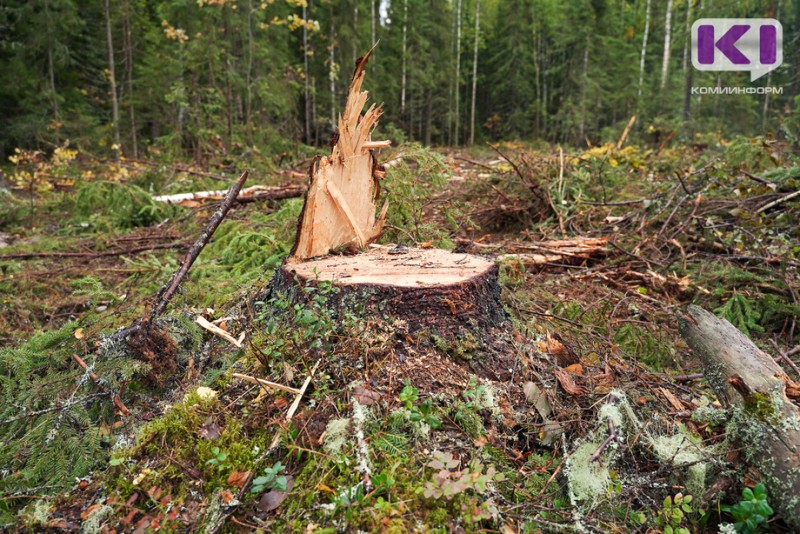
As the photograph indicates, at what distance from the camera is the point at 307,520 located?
1521mm

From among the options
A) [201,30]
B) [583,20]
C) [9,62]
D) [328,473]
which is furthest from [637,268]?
[583,20]

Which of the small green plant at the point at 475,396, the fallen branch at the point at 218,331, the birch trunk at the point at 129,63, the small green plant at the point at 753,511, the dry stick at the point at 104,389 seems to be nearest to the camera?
the small green plant at the point at 753,511

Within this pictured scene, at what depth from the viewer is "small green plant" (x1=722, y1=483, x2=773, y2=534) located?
4.81 ft

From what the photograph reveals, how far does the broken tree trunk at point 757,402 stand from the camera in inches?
59.4

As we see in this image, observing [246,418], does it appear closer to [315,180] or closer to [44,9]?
[315,180]

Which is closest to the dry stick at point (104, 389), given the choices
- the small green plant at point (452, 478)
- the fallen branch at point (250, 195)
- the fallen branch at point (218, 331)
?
the fallen branch at point (218, 331)

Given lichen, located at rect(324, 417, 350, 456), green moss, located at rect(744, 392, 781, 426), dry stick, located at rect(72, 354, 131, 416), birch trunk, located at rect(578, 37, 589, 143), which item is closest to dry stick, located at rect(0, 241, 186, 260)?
dry stick, located at rect(72, 354, 131, 416)

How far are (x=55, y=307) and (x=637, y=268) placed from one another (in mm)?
5407

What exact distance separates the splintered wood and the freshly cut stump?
413 mm

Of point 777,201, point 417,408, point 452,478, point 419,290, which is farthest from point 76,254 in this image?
point 777,201

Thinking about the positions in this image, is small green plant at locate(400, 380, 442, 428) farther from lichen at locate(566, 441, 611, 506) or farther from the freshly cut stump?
lichen at locate(566, 441, 611, 506)

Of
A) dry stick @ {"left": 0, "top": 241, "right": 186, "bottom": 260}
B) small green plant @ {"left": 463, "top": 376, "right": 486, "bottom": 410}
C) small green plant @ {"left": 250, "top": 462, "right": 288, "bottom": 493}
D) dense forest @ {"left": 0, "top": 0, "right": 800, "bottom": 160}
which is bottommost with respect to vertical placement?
small green plant @ {"left": 250, "top": 462, "right": 288, "bottom": 493}

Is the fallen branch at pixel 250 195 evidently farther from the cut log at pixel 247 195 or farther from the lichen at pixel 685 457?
the lichen at pixel 685 457

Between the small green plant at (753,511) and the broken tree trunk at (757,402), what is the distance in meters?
0.07
